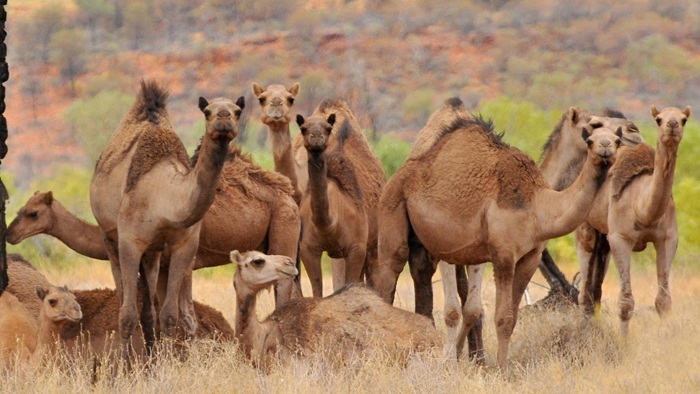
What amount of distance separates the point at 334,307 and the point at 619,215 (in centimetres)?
393

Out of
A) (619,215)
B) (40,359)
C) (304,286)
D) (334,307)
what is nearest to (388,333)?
(334,307)

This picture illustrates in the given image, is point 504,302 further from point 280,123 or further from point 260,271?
point 280,123

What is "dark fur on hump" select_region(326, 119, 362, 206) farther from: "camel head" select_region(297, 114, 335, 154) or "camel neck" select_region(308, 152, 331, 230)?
"camel head" select_region(297, 114, 335, 154)

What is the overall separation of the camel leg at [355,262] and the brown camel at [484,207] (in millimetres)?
Answer: 861

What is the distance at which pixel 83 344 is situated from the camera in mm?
9695

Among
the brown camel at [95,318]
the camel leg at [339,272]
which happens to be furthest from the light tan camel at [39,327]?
the camel leg at [339,272]

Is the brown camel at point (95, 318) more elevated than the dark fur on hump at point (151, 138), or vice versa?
the dark fur on hump at point (151, 138)

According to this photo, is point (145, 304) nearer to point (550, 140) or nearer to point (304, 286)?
point (550, 140)

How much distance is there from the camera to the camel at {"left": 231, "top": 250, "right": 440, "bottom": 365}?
30.3 ft

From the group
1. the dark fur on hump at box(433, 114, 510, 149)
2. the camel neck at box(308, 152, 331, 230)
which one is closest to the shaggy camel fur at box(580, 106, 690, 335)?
the dark fur on hump at box(433, 114, 510, 149)

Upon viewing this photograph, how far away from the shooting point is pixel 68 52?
51.7 m

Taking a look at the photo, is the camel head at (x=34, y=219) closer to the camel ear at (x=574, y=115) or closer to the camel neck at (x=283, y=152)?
the camel neck at (x=283, y=152)

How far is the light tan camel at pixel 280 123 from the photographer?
11922 millimetres

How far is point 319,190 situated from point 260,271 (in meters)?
1.68
